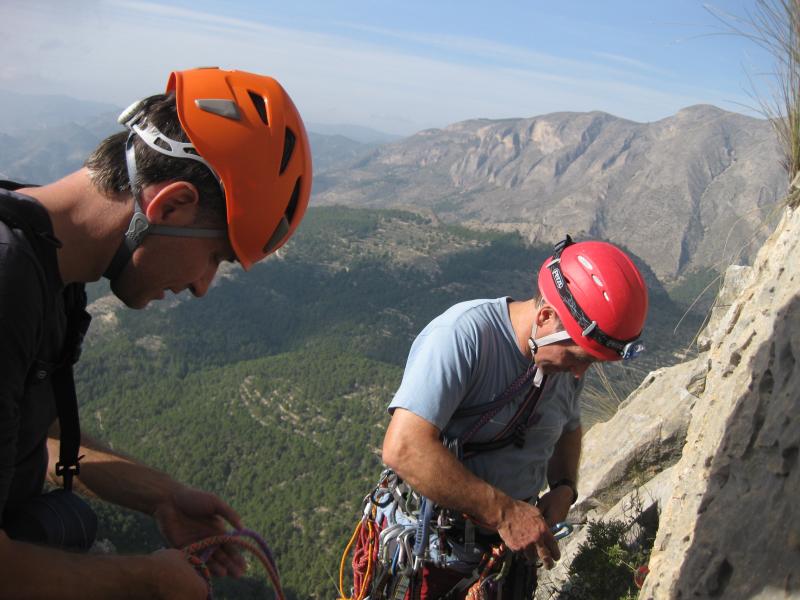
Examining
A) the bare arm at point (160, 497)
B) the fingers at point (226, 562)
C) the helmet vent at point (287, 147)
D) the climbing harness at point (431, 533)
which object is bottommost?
the climbing harness at point (431, 533)

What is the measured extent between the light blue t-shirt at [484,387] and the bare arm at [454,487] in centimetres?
11

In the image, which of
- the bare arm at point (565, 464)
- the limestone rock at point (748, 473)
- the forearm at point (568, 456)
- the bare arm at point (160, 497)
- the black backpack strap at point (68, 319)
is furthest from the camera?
the forearm at point (568, 456)

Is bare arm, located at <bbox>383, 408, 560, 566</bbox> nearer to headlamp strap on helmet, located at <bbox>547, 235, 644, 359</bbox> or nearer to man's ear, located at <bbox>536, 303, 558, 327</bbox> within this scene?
man's ear, located at <bbox>536, 303, 558, 327</bbox>

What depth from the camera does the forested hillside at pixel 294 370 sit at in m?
66.9

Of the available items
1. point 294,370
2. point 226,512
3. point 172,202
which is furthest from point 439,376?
point 294,370

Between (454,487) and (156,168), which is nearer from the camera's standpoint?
(156,168)

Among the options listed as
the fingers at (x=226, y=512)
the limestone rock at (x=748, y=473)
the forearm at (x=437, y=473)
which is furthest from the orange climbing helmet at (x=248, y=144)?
the limestone rock at (x=748, y=473)

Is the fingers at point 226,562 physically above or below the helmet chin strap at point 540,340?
below

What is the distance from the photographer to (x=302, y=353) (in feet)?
362

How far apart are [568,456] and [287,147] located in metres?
3.04

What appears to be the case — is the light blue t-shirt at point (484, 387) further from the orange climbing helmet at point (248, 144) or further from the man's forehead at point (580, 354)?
the orange climbing helmet at point (248, 144)

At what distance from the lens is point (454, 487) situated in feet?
10.3

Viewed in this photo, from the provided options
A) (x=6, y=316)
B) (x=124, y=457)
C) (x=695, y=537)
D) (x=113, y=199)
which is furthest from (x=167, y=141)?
(x=695, y=537)

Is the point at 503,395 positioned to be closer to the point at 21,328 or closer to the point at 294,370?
the point at 21,328
